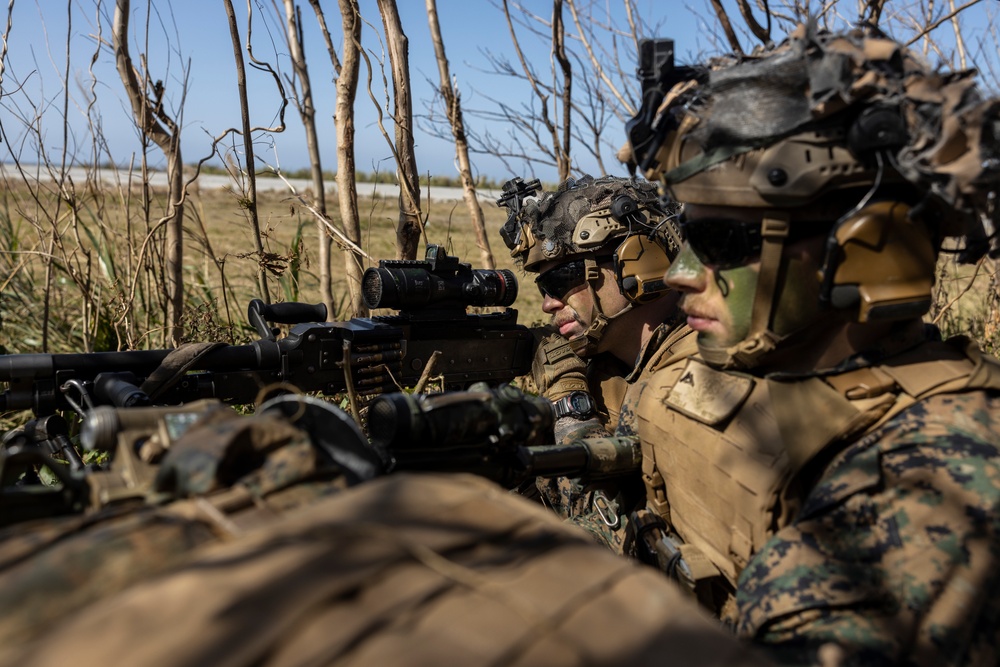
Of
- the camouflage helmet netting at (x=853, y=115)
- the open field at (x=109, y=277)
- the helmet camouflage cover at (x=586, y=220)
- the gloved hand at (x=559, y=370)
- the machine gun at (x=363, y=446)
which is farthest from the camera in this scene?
the open field at (x=109, y=277)

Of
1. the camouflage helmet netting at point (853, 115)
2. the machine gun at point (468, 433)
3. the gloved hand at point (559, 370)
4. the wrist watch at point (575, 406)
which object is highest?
the camouflage helmet netting at point (853, 115)

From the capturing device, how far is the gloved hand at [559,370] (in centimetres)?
414

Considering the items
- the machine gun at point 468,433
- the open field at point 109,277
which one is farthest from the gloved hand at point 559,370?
the machine gun at point 468,433

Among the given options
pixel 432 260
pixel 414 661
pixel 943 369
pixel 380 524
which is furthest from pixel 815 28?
pixel 432 260

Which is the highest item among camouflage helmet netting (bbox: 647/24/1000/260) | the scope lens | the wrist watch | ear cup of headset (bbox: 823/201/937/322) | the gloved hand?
camouflage helmet netting (bbox: 647/24/1000/260)

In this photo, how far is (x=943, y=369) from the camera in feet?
6.71

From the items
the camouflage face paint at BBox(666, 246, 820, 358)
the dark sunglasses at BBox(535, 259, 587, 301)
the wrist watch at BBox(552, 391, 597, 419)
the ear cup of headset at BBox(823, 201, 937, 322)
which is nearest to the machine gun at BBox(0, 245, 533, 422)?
the dark sunglasses at BBox(535, 259, 587, 301)

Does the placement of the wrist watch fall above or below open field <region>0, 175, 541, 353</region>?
below

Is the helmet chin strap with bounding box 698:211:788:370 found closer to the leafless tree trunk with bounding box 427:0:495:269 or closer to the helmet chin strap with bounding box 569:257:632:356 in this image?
the helmet chin strap with bounding box 569:257:632:356

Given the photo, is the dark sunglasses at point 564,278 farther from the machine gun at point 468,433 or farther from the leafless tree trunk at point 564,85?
the leafless tree trunk at point 564,85

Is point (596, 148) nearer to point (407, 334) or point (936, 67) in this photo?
point (407, 334)

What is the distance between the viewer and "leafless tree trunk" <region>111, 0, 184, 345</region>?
17.0 feet

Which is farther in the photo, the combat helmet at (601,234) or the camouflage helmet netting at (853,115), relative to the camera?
the combat helmet at (601,234)

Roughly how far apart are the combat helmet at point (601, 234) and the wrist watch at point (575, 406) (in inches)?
12.2
